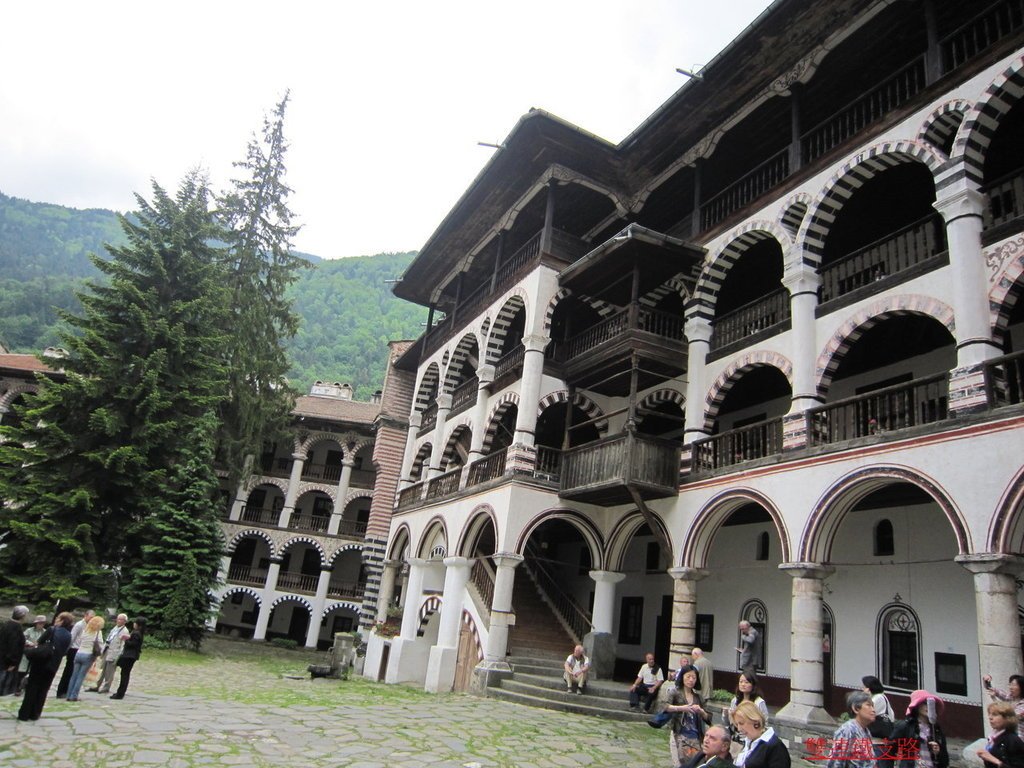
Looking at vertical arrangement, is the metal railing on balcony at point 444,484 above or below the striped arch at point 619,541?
above

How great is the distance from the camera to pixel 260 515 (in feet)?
108

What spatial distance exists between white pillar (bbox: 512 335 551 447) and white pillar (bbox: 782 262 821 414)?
5.76 metres

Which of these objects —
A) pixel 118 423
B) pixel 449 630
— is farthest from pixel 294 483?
pixel 449 630

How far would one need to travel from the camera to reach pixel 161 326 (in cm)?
2014

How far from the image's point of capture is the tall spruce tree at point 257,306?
2605cm

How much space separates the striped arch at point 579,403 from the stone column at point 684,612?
4391mm

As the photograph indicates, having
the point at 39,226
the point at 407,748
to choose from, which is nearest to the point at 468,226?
the point at 407,748

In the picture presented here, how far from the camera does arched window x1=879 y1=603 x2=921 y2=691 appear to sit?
39.1ft

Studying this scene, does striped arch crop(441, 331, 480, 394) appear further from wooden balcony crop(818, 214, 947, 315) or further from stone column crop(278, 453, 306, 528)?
stone column crop(278, 453, 306, 528)

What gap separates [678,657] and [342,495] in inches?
888

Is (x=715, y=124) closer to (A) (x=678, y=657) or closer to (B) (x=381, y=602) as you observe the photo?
(A) (x=678, y=657)

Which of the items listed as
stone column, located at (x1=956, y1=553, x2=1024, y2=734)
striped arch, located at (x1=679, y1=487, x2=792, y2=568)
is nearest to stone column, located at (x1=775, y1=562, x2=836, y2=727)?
striped arch, located at (x1=679, y1=487, x2=792, y2=568)

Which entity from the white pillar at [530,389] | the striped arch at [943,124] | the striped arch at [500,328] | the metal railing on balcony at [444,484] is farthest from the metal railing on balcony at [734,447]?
the metal railing on balcony at [444,484]

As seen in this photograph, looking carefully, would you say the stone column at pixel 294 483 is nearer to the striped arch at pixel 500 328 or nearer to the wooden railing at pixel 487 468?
the striped arch at pixel 500 328
